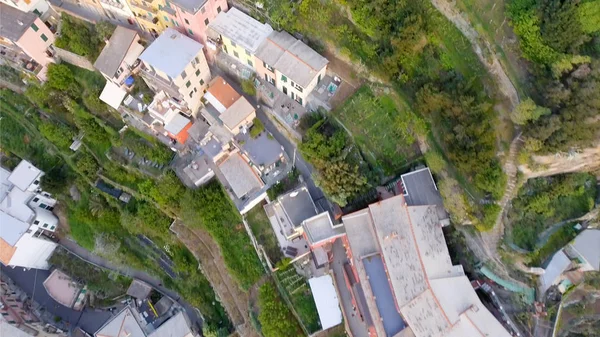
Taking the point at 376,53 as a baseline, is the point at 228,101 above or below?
below

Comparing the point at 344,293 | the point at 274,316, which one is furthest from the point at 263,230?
the point at 344,293

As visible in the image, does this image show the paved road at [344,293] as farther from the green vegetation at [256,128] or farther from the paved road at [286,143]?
the green vegetation at [256,128]

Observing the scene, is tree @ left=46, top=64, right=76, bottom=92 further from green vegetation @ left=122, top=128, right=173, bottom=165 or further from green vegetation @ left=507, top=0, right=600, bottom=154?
green vegetation @ left=507, top=0, right=600, bottom=154

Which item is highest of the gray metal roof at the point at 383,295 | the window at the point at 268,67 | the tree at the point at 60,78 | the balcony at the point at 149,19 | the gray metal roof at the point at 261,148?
the balcony at the point at 149,19

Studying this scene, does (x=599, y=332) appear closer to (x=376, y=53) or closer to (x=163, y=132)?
(x=376, y=53)

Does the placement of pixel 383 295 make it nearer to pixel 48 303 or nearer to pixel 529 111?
pixel 529 111

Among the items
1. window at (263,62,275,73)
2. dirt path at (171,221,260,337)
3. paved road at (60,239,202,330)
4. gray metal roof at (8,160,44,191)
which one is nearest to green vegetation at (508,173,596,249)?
window at (263,62,275,73)

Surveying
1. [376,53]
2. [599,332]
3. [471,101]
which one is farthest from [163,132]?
[599,332]

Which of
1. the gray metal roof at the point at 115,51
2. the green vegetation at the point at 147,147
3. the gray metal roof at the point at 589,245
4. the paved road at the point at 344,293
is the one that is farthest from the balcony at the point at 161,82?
the gray metal roof at the point at 589,245
